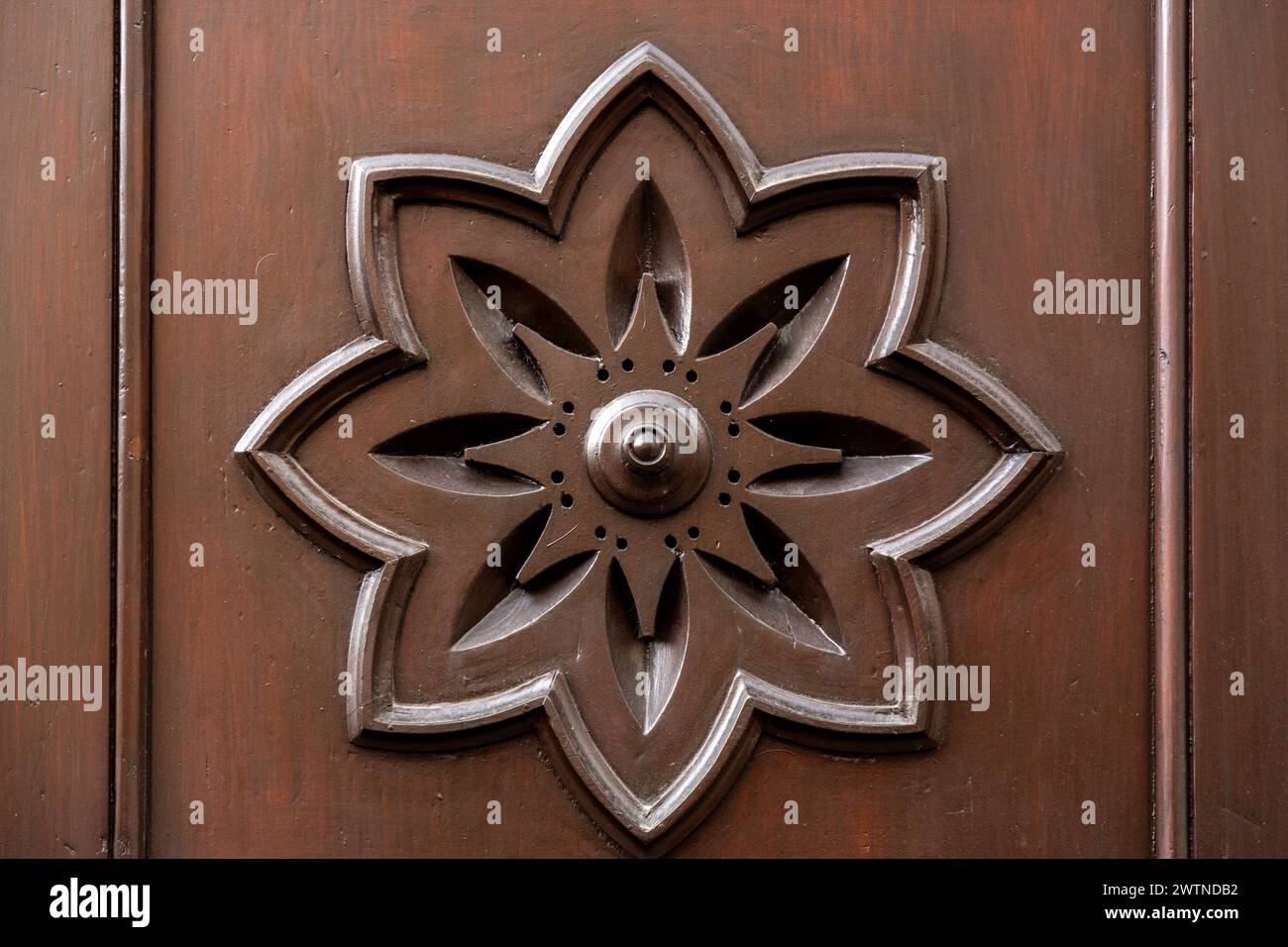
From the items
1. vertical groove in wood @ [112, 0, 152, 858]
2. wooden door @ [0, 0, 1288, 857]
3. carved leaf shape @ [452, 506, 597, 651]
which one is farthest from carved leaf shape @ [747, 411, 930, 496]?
vertical groove in wood @ [112, 0, 152, 858]

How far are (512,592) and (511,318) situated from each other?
19 centimetres

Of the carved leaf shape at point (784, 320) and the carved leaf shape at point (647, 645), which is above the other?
the carved leaf shape at point (784, 320)

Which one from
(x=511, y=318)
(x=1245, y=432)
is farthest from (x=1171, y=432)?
(x=511, y=318)

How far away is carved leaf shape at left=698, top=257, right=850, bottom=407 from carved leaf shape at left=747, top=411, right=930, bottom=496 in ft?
0.11

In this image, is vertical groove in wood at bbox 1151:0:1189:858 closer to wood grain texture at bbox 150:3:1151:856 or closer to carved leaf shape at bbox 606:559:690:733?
wood grain texture at bbox 150:3:1151:856

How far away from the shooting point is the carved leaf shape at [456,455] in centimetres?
73

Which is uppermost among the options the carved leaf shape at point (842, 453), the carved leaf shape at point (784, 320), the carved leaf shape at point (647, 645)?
the carved leaf shape at point (784, 320)

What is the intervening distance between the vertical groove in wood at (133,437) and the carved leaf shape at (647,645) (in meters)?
0.32

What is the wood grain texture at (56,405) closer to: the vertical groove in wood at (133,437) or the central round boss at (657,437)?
the vertical groove in wood at (133,437)

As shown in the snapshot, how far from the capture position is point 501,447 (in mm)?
729

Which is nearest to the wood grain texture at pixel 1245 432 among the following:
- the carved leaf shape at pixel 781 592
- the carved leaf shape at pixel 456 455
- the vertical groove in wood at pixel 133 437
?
the carved leaf shape at pixel 781 592

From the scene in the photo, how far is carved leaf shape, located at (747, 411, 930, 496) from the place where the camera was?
2.43 feet

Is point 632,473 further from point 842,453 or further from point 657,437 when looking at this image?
point 842,453

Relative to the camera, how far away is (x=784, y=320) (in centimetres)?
75
